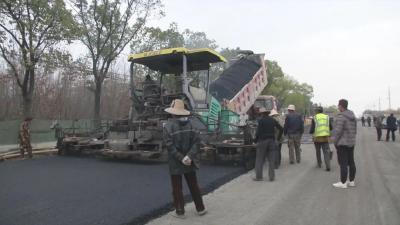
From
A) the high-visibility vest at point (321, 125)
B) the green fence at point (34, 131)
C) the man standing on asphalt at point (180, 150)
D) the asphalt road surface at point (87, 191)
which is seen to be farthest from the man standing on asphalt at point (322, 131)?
the green fence at point (34, 131)

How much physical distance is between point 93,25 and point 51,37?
4.32 m

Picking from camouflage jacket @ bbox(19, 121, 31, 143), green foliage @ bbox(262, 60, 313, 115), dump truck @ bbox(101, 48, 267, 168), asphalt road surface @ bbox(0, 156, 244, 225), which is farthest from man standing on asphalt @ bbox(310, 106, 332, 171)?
green foliage @ bbox(262, 60, 313, 115)

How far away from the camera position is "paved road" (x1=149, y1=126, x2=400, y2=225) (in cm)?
512

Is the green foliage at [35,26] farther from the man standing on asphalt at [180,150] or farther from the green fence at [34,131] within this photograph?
the man standing on asphalt at [180,150]

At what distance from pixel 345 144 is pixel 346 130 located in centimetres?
25

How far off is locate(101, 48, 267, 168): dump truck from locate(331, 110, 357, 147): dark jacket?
7.88 ft

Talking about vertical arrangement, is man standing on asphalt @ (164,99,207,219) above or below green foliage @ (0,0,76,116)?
below

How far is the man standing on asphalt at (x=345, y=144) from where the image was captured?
7.23m

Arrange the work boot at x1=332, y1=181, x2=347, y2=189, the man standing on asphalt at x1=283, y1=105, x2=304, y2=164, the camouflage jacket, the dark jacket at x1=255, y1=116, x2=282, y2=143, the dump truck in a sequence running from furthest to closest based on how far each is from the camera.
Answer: the camouflage jacket
the man standing on asphalt at x1=283, y1=105, x2=304, y2=164
the dump truck
the dark jacket at x1=255, y1=116, x2=282, y2=143
the work boot at x1=332, y1=181, x2=347, y2=189

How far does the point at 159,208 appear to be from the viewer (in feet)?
18.1

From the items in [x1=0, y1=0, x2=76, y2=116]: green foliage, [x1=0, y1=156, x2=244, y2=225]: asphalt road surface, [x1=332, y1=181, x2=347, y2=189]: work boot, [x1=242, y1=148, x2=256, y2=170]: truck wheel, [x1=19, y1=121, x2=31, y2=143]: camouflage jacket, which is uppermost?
[x1=0, y1=0, x2=76, y2=116]: green foliage

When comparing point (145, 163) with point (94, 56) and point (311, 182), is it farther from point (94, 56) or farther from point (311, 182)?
point (94, 56)

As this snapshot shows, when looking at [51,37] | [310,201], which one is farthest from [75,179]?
[51,37]

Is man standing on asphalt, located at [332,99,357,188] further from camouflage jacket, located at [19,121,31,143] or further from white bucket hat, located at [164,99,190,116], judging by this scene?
camouflage jacket, located at [19,121,31,143]
